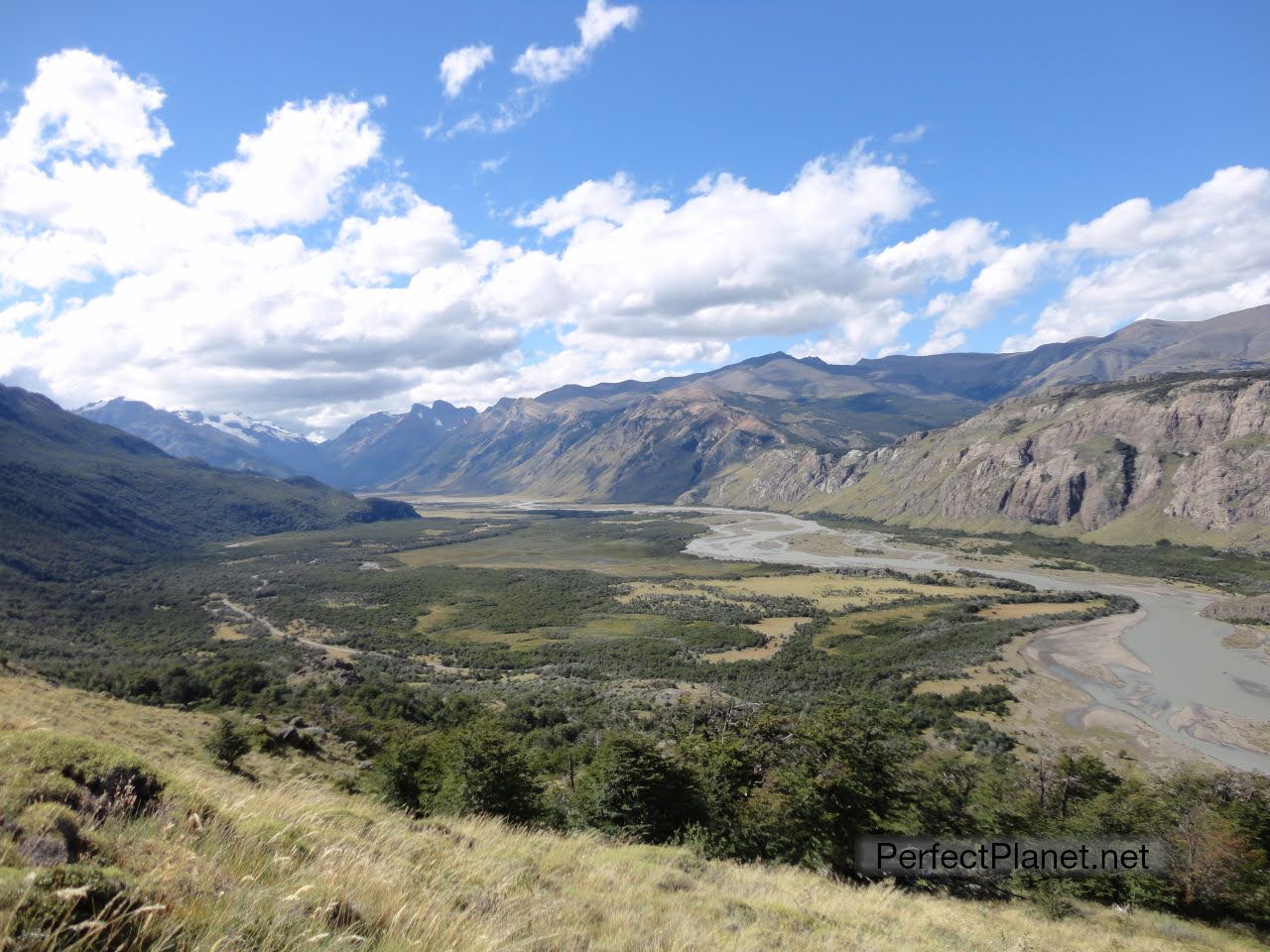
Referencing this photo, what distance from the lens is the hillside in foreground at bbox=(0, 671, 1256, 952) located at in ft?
12.8

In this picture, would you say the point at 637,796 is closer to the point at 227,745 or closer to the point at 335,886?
the point at 227,745

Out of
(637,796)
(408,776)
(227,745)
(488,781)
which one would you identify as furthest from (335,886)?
(227,745)

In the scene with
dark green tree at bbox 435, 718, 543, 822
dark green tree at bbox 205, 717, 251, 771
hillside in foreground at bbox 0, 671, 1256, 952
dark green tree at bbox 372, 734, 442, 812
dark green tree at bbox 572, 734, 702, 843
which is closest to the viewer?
hillside in foreground at bbox 0, 671, 1256, 952

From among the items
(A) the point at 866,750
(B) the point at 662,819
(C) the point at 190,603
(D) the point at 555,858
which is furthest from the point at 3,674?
(C) the point at 190,603

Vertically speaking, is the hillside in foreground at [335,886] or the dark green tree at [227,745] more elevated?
the hillside in foreground at [335,886]

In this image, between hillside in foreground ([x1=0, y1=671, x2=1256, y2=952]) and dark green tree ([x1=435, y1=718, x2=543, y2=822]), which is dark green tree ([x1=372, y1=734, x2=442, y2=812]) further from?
hillside in foreground ([x1=0, y1=671, x2=1256, y2=952])

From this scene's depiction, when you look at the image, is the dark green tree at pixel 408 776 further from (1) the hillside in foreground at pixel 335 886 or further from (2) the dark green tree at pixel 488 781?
(1) the hillside in foreground at pixel 335 886

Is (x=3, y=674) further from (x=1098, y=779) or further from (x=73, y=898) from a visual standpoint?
(x=1098, y=779)

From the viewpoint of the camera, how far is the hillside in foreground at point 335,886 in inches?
154

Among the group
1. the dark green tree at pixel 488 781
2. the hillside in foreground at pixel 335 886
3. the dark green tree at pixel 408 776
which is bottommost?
the dark green tree at pixel 408 776

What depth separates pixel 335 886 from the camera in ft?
15.9

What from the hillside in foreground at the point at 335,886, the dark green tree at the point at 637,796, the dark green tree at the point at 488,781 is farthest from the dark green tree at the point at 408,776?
the hillside in foreground at the point at 335,886

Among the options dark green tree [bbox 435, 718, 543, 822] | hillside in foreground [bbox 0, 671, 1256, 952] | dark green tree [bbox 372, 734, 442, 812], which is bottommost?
dark green tree [bbox 372, 734, 442, 812]

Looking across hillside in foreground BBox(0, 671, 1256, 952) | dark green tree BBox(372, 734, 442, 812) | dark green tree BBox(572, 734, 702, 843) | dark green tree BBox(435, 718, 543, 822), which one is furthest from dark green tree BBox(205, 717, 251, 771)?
hillside in foreground BBox(0, 671, 1256, 952)
